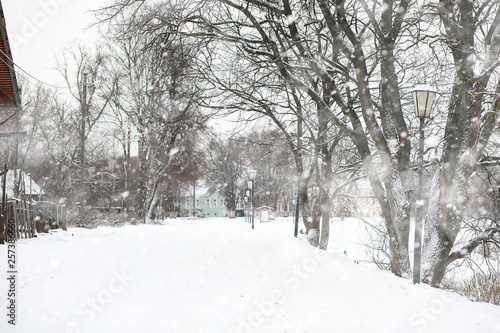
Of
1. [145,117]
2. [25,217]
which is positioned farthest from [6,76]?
[145,117]

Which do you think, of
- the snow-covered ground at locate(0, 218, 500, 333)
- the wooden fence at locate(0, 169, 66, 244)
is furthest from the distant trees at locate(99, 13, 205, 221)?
the snow-covered ground at locate(0, 218, 500, 333)

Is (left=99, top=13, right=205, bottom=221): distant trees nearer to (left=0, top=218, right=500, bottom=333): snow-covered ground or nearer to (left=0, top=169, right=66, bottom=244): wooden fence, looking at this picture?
(left=0, top=169, right=66, bottom=244): wooden fence

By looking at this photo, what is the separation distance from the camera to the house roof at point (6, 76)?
37.7 feet

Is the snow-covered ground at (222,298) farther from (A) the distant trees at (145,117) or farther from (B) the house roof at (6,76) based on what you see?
(A) the distant trees at (145,117)

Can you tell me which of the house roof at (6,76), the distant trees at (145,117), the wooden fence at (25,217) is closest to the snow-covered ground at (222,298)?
the wooden fence at (25,217)

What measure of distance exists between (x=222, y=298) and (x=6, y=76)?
1225 cm

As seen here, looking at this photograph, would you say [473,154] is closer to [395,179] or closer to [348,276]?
[395,179]

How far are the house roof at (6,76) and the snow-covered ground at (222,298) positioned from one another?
6936 millimetres

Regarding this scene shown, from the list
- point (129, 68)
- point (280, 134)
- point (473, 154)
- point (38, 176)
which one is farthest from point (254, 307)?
point (38, 176)

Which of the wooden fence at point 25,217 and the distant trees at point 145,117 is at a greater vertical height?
the distant trees at point 145,117

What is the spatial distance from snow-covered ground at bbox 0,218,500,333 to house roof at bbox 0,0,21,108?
22.8ft

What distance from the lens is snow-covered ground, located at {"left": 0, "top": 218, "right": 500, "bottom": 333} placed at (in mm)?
4781

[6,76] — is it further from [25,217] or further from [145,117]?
[145,117]

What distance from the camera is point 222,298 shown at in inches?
242
